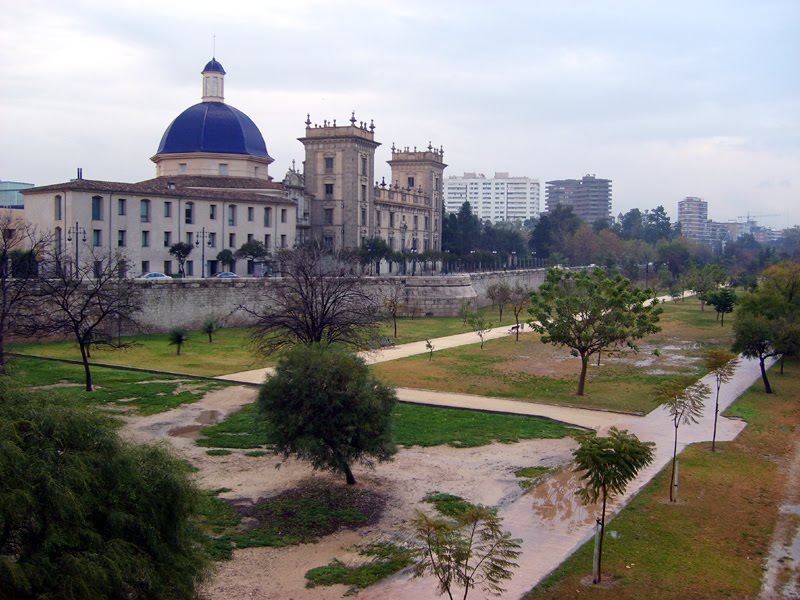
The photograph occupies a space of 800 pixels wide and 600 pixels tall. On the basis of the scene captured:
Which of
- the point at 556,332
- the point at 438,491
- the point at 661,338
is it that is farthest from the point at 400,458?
the point at 661,338

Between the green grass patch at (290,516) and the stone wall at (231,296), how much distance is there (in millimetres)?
27078

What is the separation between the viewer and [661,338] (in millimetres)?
47188

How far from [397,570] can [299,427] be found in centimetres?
427

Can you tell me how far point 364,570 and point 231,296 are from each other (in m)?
35.4

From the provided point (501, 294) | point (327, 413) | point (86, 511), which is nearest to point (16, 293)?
point (327, 413)

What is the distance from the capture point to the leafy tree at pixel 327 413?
1680 cm

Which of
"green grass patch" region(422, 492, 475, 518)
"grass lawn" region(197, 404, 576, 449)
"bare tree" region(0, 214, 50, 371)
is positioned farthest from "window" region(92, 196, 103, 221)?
"green grass patch" region(422, 492, 475, 518)

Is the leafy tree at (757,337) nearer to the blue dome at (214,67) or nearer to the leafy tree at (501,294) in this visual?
the leafy tree at (501,294)

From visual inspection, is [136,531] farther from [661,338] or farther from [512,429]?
[661,338]

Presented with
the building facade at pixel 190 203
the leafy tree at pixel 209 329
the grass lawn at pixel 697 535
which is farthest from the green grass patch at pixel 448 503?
the building facade at pixel 190 203

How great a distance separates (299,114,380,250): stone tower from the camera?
73.1 m

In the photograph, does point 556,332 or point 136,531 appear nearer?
point 136,531

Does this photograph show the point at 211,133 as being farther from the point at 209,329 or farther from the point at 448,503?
the point at 448,503

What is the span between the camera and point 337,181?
73188mm
